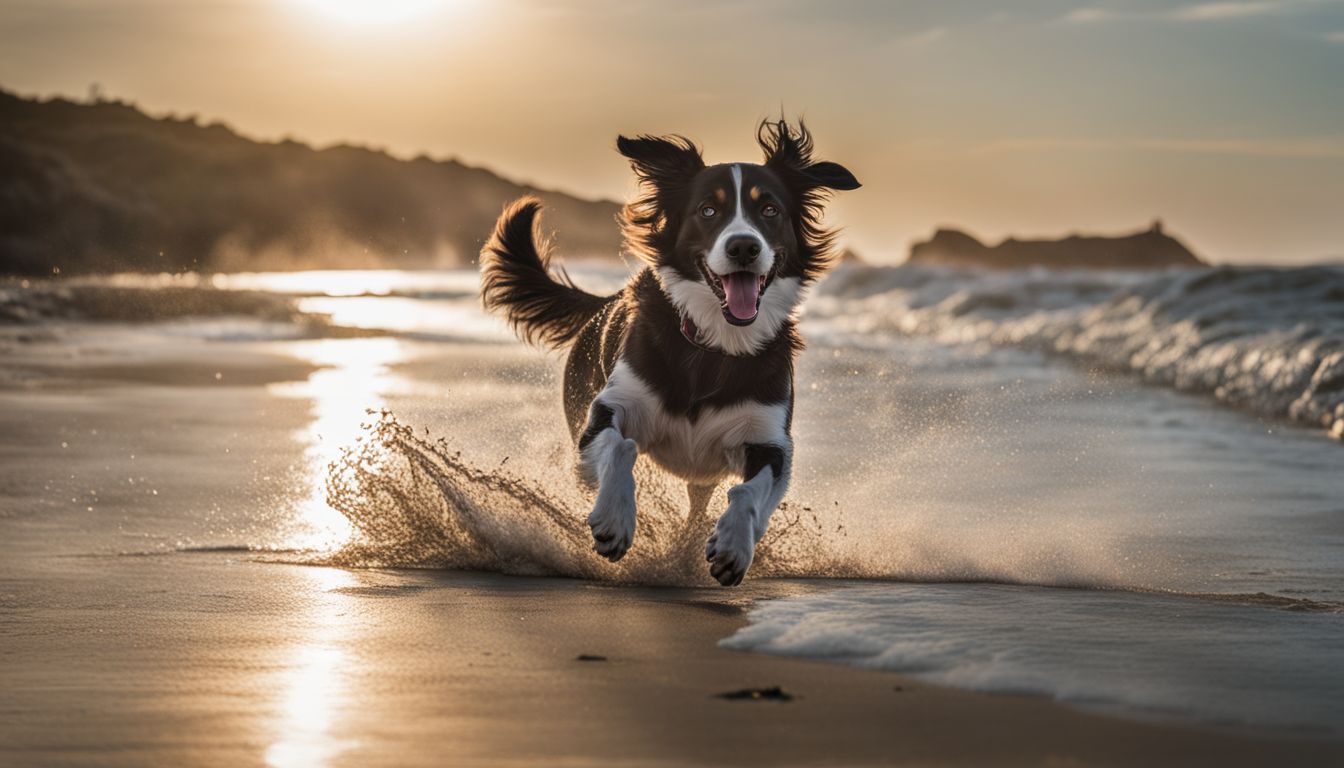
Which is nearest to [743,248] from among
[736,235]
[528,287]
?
[736,235]

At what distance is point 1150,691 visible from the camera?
394 cm

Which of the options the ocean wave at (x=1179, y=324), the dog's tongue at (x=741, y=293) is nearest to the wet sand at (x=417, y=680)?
the dog's tongue at (x=741, y=293)

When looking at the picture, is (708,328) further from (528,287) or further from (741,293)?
(528,287)

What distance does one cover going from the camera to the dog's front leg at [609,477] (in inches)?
215

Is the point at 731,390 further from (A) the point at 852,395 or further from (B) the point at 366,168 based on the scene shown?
(B) the point at 366,168

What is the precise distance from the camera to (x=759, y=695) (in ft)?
12.9

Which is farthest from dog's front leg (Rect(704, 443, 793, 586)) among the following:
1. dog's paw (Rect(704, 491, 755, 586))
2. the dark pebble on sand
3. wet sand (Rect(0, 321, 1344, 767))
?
the dark pebble on sand

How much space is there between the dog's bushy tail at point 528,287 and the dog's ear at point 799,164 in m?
1.74

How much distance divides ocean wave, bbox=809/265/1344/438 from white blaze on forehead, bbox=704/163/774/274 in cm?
670

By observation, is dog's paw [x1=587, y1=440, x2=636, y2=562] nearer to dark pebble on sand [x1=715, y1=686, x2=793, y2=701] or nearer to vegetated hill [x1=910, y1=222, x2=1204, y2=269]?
dark pebble on sand [x1=715, y1=686, x2=793, y2=701]

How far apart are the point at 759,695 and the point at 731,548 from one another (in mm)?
1358

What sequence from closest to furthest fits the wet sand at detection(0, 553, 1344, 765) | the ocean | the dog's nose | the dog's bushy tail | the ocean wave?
the wet sand at detection(0, 553, 1344, 765) → the ocean → the dog's nose → the dog's bushy tail → the ocean wave

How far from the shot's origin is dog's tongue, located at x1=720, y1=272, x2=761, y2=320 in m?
5.99

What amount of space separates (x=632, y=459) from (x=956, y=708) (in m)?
2.18
